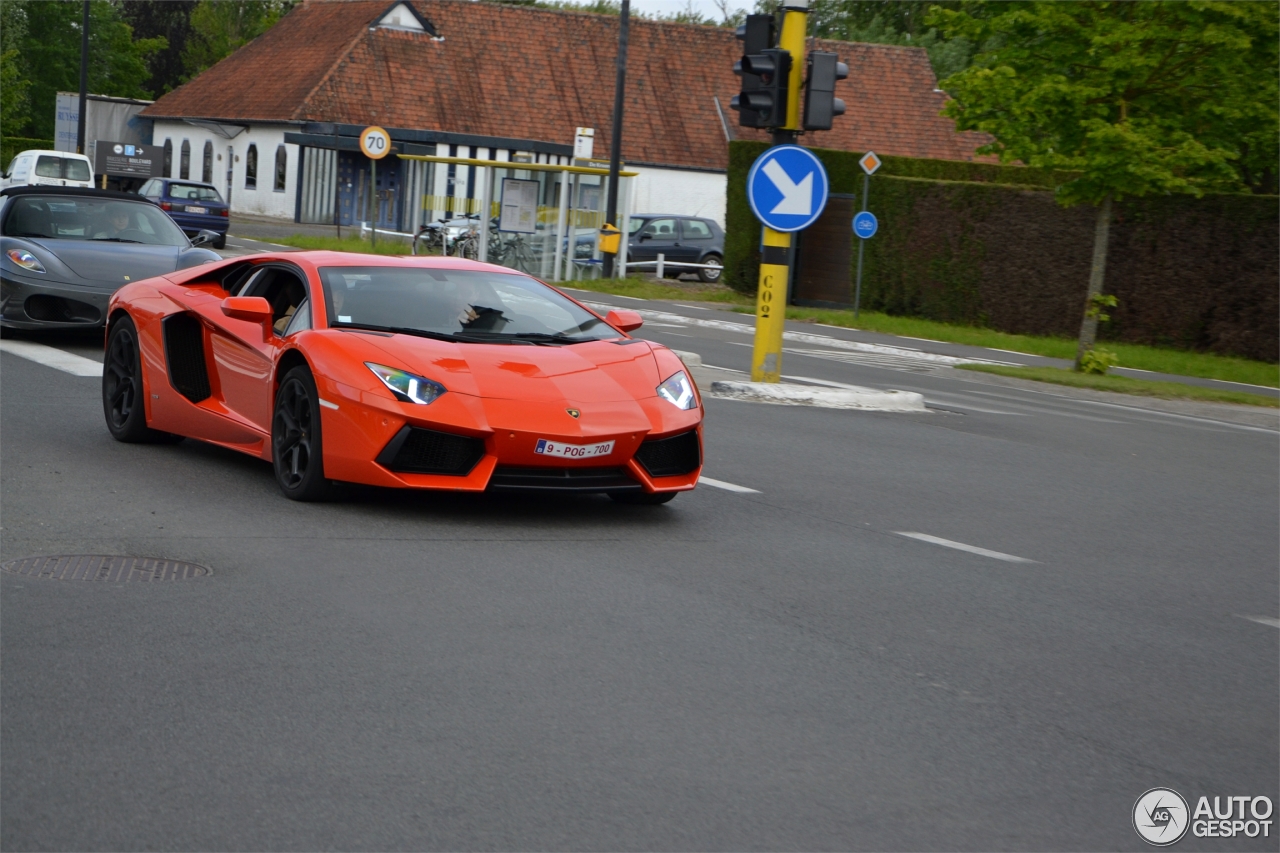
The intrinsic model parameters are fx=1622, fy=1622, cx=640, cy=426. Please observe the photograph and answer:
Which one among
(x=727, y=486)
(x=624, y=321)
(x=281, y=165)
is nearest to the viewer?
(x=624, y=321)

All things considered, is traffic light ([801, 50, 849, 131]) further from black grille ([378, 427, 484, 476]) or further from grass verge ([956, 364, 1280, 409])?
black grille ([378, 427, 484, 476])

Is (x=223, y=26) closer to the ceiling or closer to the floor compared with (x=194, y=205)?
closer to the ceiling

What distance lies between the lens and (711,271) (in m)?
41.4

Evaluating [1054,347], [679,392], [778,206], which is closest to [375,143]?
[1054,347]

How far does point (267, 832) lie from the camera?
375 cm

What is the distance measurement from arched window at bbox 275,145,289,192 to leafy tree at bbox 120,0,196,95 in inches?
1832

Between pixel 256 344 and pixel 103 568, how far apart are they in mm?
2294

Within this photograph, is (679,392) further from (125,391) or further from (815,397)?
(815,397)

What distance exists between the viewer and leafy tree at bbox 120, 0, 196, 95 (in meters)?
102

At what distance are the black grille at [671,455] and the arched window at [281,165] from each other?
5354 centimetres

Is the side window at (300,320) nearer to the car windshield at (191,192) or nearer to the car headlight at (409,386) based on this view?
the car headlight at (409,386)

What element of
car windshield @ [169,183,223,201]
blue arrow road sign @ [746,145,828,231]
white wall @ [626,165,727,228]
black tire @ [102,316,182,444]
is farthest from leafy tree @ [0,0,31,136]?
black tire @ [102,316,182,444]

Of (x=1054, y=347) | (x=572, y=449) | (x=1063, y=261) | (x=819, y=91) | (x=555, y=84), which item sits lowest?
(x=1054, y=347)

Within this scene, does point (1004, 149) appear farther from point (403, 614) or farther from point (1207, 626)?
point (403, 614)
